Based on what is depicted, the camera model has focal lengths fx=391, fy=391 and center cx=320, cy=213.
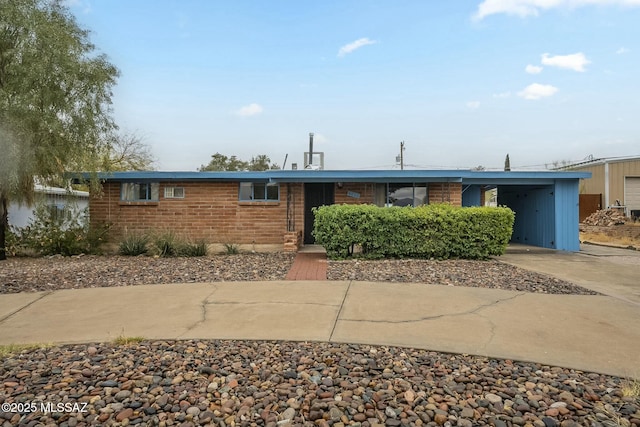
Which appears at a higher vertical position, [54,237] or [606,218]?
[606,218]

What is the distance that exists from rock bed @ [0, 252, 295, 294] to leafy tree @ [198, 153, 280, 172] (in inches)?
1378

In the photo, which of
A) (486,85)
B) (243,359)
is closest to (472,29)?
(486,85)

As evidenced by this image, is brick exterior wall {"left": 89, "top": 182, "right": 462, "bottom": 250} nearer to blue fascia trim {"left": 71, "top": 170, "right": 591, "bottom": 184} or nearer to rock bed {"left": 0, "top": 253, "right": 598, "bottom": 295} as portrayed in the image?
blue fascia trim {"left": 71, "top": 170, "right": 591, "bottom": 184}

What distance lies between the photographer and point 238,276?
7625 millimetres

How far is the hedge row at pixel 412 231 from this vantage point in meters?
9.76

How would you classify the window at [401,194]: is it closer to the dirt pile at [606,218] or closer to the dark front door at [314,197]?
the dark front door at [314,197]

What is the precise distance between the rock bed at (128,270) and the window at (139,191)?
3.07m

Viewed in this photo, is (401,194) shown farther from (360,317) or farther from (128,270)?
(360,317)

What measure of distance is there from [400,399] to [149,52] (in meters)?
12.4

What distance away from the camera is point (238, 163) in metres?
45.7

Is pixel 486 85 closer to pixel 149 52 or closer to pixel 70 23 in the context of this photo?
pixel 149 52

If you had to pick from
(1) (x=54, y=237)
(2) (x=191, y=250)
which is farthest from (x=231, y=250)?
(1) (x=54, y=237)

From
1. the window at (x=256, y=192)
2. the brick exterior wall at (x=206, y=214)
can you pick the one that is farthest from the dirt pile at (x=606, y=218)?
the window at (x=256, y=192)

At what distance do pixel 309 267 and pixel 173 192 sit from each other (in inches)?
266
